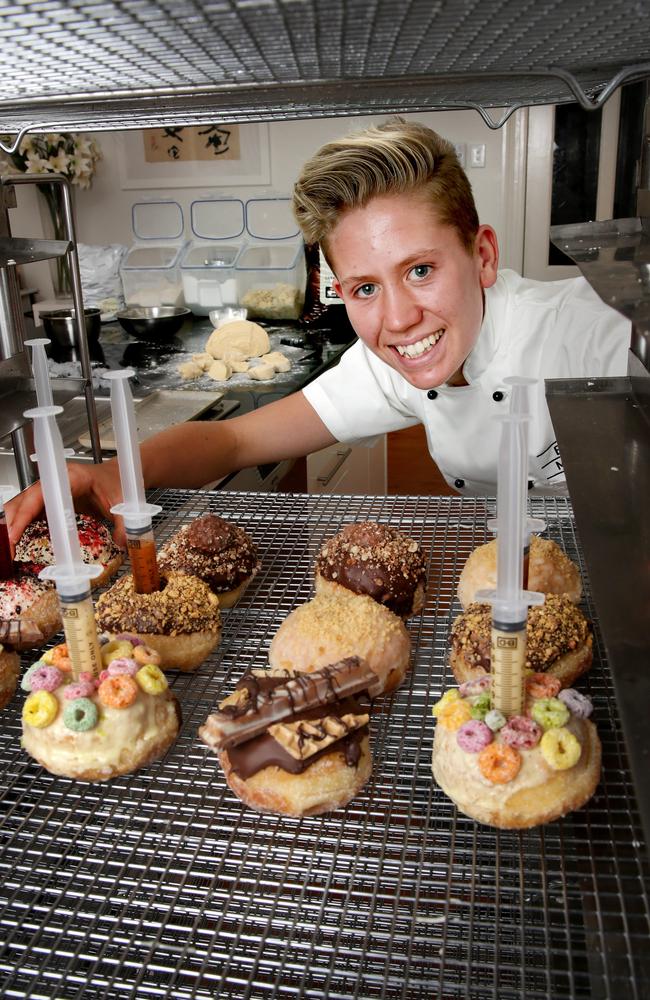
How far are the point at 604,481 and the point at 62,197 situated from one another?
1342mm

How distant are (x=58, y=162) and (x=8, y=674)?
359cm

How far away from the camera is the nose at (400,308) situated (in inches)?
66.8

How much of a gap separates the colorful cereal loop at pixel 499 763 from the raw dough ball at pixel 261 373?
88.7 inches

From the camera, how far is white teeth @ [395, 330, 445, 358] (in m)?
1.79

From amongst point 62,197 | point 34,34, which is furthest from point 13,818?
point 62,197

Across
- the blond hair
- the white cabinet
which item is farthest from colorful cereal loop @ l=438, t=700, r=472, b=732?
the white cabinet

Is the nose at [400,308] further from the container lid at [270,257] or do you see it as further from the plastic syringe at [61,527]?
the container lid at [270,257]

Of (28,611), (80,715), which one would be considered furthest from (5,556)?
(80,715)

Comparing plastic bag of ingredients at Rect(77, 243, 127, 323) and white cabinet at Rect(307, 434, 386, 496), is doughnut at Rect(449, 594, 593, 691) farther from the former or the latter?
plastic bag of ingredients at Rect(77, 243, 127, 323)

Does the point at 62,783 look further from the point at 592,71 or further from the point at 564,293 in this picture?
the point at 564,293

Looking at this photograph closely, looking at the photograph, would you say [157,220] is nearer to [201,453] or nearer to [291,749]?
[201,453]

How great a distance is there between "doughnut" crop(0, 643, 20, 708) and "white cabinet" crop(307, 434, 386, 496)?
2.17m

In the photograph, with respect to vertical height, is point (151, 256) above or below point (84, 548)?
above

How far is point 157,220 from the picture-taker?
16.0 ft
